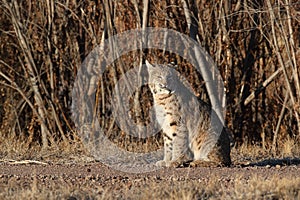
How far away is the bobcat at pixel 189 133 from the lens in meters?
9.82

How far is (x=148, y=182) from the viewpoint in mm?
8031

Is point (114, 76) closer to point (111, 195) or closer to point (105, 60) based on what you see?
point (105, 60)

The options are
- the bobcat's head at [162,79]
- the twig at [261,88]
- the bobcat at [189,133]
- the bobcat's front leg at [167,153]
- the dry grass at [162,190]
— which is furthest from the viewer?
the twig at [261,88]

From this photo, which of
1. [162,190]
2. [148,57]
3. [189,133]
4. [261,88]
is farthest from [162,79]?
[261,88]

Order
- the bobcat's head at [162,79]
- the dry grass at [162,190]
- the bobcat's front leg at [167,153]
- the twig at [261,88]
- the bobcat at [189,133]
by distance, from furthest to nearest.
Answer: the twig at [261,88] → the bobcat's head at [162,79] → the bobcat's front leg at [167,153] → the bobcat at [189,133] → the dry grass at [162,190]

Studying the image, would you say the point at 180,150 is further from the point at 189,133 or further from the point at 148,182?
the point at 148,182

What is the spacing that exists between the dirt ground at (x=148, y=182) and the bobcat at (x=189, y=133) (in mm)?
334

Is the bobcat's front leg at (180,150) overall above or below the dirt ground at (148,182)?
above

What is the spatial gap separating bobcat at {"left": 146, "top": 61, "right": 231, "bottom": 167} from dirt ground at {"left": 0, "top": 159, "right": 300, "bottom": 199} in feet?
1.10

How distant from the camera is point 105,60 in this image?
47.9ft

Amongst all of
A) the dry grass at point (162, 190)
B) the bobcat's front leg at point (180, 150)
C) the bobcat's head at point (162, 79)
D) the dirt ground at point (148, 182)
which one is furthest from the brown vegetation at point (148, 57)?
the dry grass at point (162, 190)

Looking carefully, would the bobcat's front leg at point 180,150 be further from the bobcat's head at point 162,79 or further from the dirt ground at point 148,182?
the bobcat's head at point 162,79

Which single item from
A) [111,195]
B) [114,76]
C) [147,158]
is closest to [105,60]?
[114,76]

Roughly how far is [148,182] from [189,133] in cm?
202
